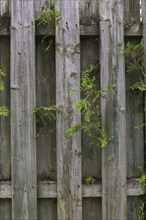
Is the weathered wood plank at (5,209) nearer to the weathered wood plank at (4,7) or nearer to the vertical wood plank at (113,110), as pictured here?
the vertical wood plank at (113,110)

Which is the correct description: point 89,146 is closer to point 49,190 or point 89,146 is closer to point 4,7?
point 49,190

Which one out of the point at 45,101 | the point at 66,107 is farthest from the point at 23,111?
the point at 66,107

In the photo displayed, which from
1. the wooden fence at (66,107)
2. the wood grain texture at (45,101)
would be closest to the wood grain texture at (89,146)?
the wooden fence at (66,107)

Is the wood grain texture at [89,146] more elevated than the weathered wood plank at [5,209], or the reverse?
the wood grain texture at [89,146]

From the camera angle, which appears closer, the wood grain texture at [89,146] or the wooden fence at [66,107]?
the wooden fence at [66,107]

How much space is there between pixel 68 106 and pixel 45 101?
23cm

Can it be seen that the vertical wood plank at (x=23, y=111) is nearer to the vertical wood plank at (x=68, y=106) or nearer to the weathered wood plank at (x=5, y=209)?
the weathered wood plank at (x=5, y=209)

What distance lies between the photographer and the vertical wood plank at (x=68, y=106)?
293cm

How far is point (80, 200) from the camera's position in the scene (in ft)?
9.70

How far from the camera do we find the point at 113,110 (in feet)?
9.73

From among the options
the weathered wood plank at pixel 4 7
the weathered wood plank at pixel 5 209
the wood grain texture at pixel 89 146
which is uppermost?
the weathered wood plank at pixel 4 7

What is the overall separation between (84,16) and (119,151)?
1.20 meters

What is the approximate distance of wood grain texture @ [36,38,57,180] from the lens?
3.04 m

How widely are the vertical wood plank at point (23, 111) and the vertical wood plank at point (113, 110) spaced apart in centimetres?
60
